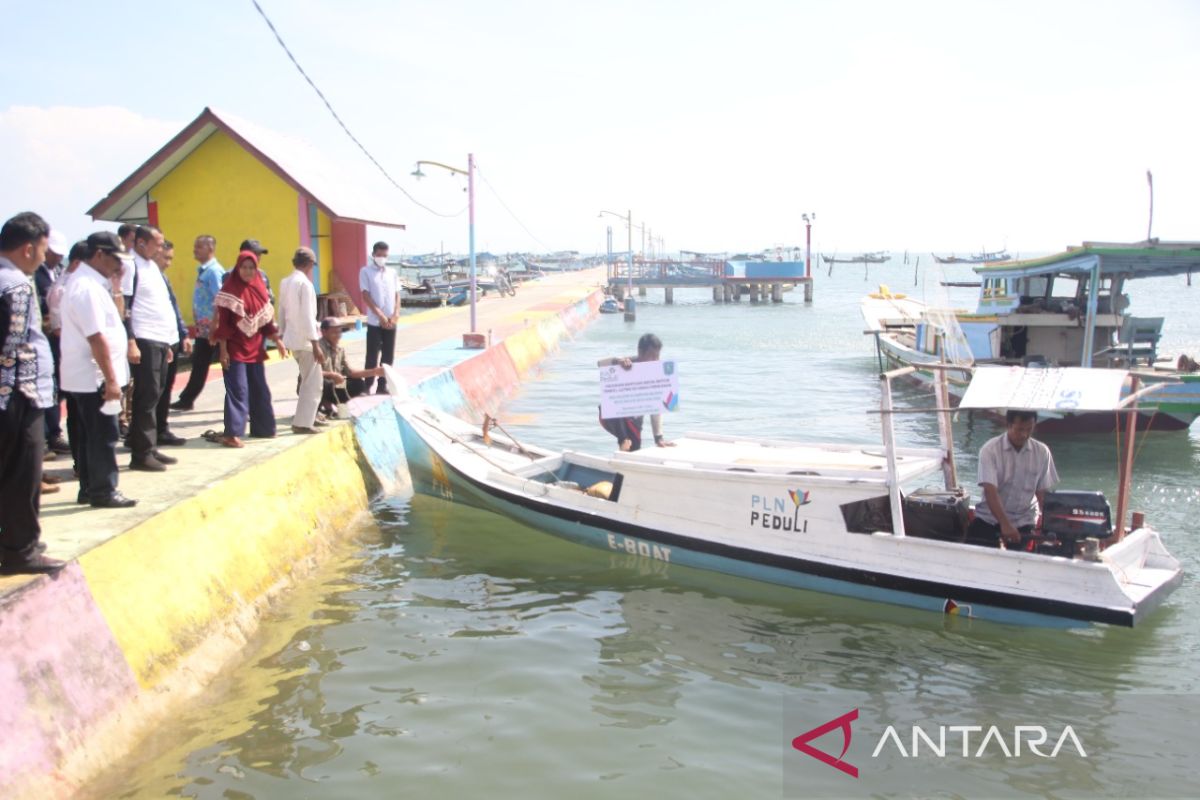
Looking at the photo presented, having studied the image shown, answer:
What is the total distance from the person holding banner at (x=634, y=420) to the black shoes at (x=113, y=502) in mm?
Result: 4303

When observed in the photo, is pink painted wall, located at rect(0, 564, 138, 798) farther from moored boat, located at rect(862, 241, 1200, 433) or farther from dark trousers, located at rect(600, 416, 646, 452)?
moored boat, located at rect(862, 241, 1200, 433)

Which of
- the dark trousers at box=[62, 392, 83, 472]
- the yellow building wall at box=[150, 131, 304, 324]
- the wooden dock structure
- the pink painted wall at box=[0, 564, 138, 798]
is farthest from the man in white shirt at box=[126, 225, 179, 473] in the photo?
the wooden dock structure

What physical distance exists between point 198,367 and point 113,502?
13.3ft

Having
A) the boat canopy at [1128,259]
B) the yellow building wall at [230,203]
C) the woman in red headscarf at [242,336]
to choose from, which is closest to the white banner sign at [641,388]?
the woman in red headscarf at [242,336]

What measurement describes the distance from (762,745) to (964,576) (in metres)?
2.48

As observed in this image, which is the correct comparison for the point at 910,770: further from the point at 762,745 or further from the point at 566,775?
→ the point at 566,775

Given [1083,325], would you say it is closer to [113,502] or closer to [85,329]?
[113,502]

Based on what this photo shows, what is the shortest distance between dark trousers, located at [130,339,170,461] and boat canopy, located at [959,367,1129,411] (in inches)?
251

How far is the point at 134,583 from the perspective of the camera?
6.06 m

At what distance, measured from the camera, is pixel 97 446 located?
260 inches

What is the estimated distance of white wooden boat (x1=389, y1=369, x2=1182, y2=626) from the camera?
709 cm

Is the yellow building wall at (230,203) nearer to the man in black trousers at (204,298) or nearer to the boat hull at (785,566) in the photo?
the man in black trousers at (204,298)

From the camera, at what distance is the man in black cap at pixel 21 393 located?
17.0ft

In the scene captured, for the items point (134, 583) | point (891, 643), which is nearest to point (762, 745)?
point (891, 643)
